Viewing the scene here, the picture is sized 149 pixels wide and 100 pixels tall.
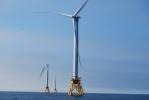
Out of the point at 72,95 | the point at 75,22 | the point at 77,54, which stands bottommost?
the point at 72,95

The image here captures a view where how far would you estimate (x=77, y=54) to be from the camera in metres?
144

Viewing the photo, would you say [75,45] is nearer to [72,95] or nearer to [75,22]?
[75,22]

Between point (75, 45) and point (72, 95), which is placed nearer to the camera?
point (75, 45)

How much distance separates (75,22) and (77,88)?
23437mm

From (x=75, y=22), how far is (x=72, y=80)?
18.9 meters

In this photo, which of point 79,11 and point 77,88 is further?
point 77,88

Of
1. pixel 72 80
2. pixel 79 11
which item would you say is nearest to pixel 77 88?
pixel 72 80

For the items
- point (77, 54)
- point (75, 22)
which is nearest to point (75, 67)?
point (77, 54)

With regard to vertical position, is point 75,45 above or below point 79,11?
below

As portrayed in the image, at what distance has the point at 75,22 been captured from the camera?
15125 cm

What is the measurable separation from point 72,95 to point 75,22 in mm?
31121

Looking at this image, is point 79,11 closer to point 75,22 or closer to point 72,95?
point 75,22

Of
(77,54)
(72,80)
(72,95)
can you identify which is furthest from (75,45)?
(72,95)

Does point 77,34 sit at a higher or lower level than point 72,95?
higher
